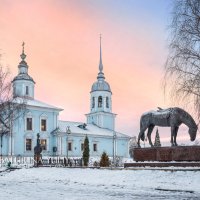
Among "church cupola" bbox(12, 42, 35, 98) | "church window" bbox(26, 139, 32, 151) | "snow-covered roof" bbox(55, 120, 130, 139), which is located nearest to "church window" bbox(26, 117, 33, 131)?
"church window" bbox(26, 139, 32, 151)

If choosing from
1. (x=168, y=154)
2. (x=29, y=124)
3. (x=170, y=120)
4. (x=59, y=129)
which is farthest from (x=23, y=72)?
(x=168, y=154)

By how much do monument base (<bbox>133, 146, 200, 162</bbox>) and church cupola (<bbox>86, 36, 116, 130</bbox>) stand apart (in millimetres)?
48419

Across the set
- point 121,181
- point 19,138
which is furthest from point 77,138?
point 121,181

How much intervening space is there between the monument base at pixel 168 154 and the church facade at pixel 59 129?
27.7 metres

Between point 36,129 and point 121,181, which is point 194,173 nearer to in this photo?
point 121,181

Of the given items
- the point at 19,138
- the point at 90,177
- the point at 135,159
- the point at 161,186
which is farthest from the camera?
the point at 19,138

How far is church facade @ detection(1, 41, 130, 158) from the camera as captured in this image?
5416 centimetres

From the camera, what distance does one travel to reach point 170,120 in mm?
20625

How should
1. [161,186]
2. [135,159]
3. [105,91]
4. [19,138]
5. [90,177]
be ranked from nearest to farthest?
1. [161,186]
2. [90,177]
3. [135,159]
4. [19,138]
5. [105,91]

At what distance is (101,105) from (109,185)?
54188 millimetres

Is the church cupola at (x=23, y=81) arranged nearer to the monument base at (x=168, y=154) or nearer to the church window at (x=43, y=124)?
the church window at (x=43, y=124)

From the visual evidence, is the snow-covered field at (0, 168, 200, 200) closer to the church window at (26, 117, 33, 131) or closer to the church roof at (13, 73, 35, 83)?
the church window at (26, 117, 33, 131)

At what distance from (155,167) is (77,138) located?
1668 inches

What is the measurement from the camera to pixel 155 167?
63.2 ft
